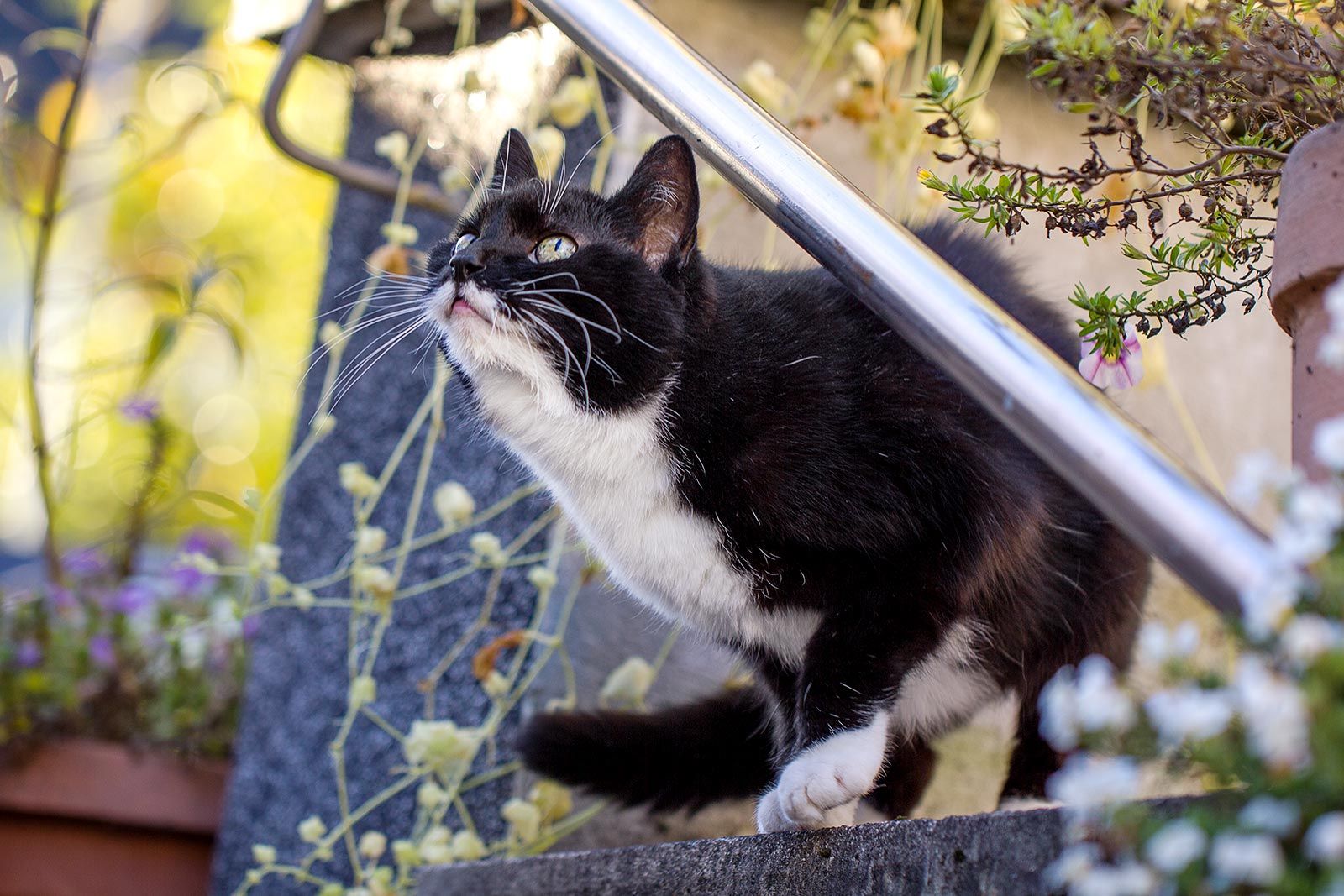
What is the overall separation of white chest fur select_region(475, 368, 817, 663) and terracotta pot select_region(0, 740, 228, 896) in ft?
4.08

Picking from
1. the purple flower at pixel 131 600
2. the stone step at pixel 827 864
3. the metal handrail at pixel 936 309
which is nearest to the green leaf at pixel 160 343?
the purple flower at pixel 131 600

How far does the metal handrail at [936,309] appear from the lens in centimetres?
61

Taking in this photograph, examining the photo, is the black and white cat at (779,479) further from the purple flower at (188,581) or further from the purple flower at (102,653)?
the purple flower at (188,581)

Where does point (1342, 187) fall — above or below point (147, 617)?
above

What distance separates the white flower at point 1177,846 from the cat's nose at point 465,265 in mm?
974

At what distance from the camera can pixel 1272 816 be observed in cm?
45

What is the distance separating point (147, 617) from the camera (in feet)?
8.00

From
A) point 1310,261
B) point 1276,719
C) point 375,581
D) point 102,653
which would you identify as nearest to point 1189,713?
point 1276,719

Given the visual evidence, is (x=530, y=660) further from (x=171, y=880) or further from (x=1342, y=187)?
(x=1342, y=187)

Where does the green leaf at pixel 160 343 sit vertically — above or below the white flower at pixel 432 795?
below

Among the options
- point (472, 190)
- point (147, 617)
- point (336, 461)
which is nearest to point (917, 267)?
point (472, 190)

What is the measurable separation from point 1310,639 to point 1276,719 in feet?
0.12

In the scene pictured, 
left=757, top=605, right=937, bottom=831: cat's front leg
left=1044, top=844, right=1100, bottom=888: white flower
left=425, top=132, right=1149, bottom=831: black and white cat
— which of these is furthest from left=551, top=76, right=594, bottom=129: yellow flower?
left=1044, top=844, right=1100, bottom=888: white flower

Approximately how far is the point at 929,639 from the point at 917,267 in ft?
1.82
